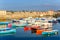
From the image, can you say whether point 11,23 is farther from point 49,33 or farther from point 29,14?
point 49,33

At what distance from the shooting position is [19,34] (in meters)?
3.39

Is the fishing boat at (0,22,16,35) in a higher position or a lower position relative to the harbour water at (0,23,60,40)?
higher

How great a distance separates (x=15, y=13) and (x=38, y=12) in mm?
451

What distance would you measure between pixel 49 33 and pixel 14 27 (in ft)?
2.40

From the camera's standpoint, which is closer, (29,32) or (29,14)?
(29,14)

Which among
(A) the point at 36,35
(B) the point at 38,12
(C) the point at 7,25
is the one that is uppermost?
(B) the point at 38,12

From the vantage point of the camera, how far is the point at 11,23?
11.2 ft

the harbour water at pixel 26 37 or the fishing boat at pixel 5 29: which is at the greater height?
the fishing boat at pixel 5 29

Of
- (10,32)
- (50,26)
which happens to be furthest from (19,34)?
(50,26)

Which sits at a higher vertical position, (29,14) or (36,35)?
(29,14)

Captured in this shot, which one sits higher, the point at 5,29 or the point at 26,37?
the point at 5,29

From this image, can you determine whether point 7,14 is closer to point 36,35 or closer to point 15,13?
point 15,13

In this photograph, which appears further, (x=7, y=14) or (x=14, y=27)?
(x=14, y=27)

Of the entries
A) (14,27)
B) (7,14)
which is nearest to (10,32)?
(14,27)
